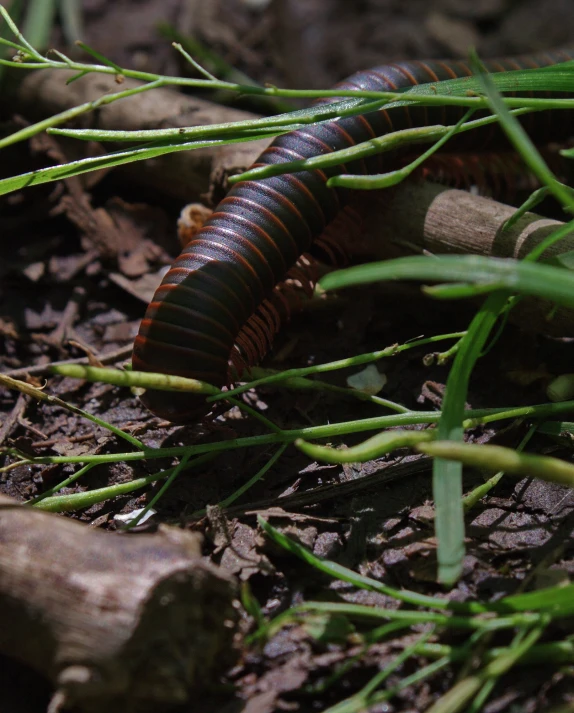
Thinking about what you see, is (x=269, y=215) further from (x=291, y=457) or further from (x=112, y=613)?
(x=112, y=613)

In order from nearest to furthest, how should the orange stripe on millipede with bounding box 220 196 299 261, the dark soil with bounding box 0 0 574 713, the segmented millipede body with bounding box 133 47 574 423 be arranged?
the dark soil with bounding box 0 0 574 713 < the segmented millipede body with bounding box 133 47 574 423 < the orange stripe on millipede with bounding box 220 196 299 261

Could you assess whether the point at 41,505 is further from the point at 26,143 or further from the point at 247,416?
the point at 26,143

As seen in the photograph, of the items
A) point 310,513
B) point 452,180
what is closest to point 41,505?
point 310,513

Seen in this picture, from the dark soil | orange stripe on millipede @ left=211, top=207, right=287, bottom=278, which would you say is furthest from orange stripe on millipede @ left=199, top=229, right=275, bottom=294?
the dark soil

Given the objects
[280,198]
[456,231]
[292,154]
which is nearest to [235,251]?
[280,198]

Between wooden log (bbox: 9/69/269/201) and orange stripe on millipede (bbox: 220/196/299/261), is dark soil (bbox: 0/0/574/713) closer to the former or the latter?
wooden log (bbox: 9/69/269/201)
